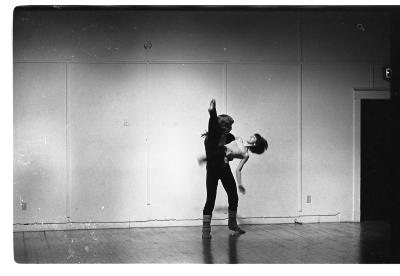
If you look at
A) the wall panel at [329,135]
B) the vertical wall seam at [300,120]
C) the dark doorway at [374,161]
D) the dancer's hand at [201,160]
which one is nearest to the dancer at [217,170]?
the dancer's hand at [201,160]

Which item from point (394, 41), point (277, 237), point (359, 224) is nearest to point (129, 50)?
point (277, 237)

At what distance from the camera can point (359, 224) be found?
370 inches

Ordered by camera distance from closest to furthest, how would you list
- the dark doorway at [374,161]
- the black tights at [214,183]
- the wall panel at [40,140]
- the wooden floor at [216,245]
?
1. the wooden floor at [216,245]
2. the black tights at [214,183]
3. the wall panel at [40,140]
4. the dark doorway at [374,161]

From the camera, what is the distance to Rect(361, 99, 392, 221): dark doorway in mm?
9719

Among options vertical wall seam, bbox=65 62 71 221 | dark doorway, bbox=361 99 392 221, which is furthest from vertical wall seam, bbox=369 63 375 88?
vertical wall seam, bbox=65 62 71 221

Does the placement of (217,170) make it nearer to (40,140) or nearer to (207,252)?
(207,252)

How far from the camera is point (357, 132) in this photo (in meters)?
9.65

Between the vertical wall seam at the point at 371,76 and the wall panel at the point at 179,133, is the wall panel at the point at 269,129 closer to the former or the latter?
the wall panel at the point at 179,133

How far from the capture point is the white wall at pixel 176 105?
891 centimetres

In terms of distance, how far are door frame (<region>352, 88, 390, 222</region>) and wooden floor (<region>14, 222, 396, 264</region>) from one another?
381 millimetres

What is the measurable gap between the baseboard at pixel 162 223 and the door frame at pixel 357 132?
0.32 metres

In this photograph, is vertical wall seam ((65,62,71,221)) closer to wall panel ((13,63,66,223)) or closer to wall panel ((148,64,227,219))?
wall panel ((13,63,66,223))

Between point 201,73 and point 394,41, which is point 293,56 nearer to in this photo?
point 201,73

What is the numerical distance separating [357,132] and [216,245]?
11.0 feet
